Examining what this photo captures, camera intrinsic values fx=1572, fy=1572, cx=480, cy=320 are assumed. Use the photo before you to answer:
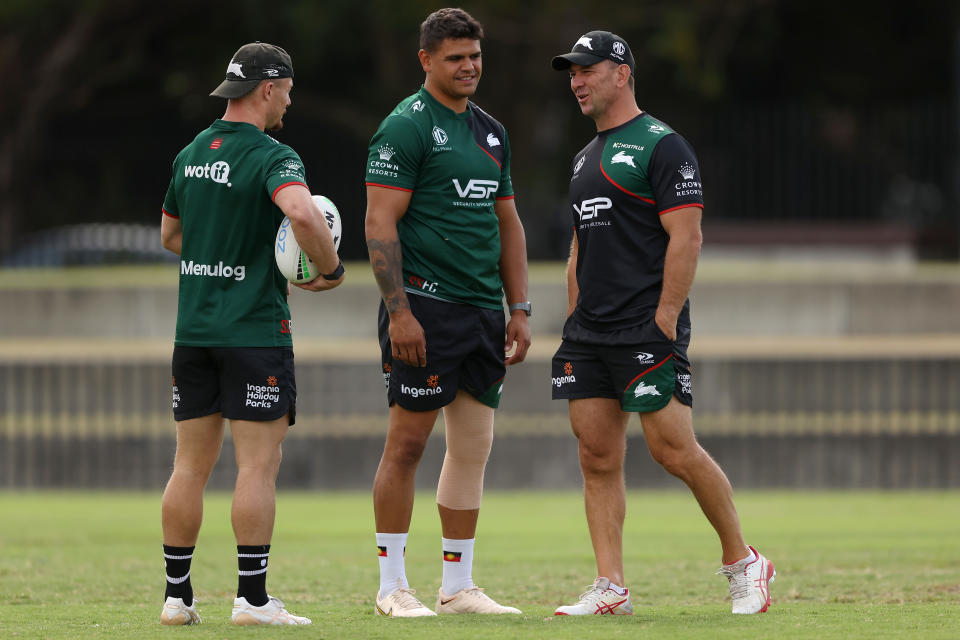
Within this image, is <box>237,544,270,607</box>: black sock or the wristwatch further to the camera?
the wristwatch

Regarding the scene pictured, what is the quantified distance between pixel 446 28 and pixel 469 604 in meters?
2.34

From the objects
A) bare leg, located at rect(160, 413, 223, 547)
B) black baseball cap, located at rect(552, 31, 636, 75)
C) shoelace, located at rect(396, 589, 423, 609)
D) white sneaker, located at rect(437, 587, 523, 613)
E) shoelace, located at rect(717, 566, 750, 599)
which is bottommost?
white sneaker, located at rect(437, 587, 523, 613)

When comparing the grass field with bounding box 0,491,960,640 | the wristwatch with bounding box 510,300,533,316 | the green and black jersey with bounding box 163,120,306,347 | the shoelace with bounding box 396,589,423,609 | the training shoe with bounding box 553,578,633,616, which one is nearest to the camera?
the grass field with bounding box 0,491,960,640

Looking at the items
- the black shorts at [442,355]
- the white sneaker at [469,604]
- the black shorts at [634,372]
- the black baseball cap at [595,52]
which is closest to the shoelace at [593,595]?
the white sneaker at [469,604]

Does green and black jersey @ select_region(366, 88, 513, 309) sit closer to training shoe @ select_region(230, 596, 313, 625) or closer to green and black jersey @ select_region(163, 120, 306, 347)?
green and black jersey @ select_region(163, 120, 306, 347)

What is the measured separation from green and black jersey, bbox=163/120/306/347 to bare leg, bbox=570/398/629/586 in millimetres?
1284

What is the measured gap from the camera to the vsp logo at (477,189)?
250 inches

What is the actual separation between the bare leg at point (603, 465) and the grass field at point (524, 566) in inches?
13.4

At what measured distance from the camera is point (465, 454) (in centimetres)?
654

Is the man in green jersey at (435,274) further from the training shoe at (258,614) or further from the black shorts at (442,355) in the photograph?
the training shoe at (258,614)

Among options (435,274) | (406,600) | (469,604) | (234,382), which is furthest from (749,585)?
(234,382)

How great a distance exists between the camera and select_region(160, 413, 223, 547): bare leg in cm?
600

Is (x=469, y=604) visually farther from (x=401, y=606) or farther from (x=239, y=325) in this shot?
(x=239, y=325)

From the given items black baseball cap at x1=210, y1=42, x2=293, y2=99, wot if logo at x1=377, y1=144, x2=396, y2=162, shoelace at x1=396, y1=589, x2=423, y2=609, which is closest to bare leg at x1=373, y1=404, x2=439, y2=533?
shoelace at x1=396, y1=589, x2=423, y2=609
